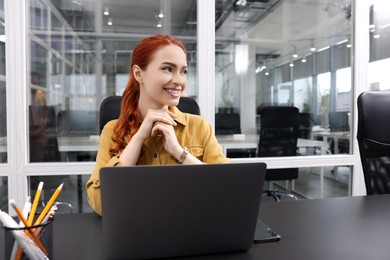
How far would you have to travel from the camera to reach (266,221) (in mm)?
983

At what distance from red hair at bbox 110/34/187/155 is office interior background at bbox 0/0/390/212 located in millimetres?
1136

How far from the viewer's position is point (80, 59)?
265cm

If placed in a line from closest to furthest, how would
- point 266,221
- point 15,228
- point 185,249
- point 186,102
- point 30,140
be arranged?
point 15,228 → point 185,249 → point 266,221 → point 186,102 → point 30,140

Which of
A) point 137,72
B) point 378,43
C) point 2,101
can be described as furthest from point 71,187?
point 378,43

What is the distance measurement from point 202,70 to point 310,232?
6.11 feet

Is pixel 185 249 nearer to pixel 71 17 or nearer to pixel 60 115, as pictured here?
pixel 60 115

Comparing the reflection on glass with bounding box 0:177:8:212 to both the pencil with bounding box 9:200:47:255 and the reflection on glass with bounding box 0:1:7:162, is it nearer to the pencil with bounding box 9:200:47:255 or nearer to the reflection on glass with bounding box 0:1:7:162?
the reflection on glass with bounding box 0:1:7:162

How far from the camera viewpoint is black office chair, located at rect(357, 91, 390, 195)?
1.61 m

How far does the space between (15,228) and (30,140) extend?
82.1 inches

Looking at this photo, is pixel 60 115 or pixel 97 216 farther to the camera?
pixel 60 115

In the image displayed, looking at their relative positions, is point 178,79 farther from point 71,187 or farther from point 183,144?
point 71,187

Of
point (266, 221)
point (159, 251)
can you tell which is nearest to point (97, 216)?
point (159, 251)

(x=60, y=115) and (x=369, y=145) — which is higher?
(x=60, y=115)

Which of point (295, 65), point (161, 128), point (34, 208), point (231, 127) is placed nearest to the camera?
point (34, 208)
